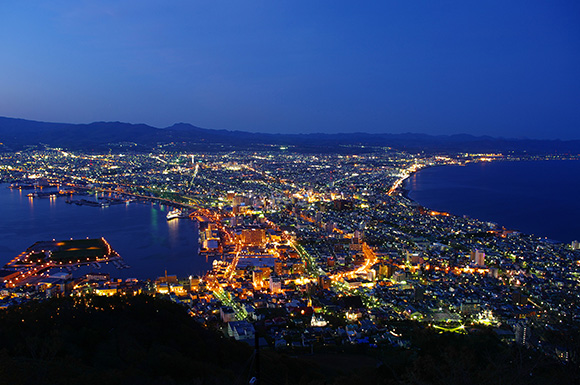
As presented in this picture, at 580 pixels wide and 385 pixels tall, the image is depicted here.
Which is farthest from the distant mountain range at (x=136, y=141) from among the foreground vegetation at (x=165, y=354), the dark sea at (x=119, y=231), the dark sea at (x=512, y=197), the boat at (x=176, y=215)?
the foreground vegetation at (x=165, y=354)

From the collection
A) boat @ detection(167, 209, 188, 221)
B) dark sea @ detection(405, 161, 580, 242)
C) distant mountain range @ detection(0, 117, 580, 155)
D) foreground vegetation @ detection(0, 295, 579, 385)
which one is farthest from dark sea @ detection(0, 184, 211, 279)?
distant mountain range @ detection(0, 117, 580, 155)

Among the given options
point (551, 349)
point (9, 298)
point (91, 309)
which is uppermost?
point (551, 349)

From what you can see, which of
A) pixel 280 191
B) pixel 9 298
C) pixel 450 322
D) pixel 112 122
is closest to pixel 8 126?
pixel 112 122

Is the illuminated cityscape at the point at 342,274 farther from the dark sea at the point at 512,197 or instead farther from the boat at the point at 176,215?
the dark sea at the point at 512,197

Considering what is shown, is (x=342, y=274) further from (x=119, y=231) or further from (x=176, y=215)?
(x=176, y=215)

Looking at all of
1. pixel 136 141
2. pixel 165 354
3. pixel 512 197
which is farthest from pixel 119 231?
pixel 136 141

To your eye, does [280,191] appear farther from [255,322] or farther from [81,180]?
[255,322]
